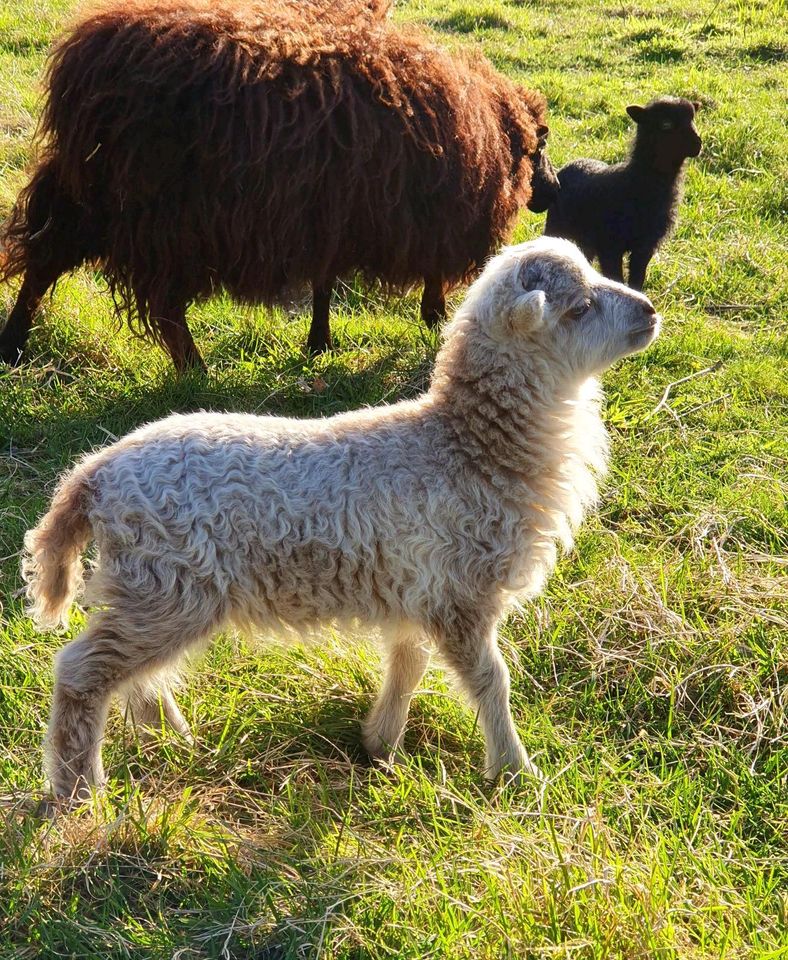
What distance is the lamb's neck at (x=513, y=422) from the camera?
10.4 ft

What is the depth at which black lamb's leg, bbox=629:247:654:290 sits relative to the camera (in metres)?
5.90

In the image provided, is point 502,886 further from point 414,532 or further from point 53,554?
point 53,554

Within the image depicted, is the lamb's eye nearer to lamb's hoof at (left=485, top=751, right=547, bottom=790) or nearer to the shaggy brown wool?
lamb's hoof at (left=485, top=751, right=547, bottom=790)

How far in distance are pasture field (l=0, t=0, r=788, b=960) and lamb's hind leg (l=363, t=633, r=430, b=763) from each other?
0.31 feet

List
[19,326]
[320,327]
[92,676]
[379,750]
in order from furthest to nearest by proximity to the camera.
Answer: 1. [320,327]
2. [19,326]
3. [379,750]
4. [92,676]

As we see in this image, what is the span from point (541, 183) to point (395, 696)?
375 cm

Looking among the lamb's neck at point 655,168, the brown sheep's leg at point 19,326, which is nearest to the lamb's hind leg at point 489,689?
the brown sheep's leg at point 19,326

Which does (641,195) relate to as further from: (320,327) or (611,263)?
(320,327)

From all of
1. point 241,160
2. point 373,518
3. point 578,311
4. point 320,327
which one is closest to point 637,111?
point 320,327

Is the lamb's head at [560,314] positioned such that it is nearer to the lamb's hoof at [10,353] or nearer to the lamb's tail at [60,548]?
the lamb's tail at [60,548]

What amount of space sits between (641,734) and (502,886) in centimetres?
88

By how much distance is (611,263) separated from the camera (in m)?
6.02

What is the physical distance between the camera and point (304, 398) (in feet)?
16.7

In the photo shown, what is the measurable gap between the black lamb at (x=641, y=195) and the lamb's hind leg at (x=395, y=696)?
338 centimetres
